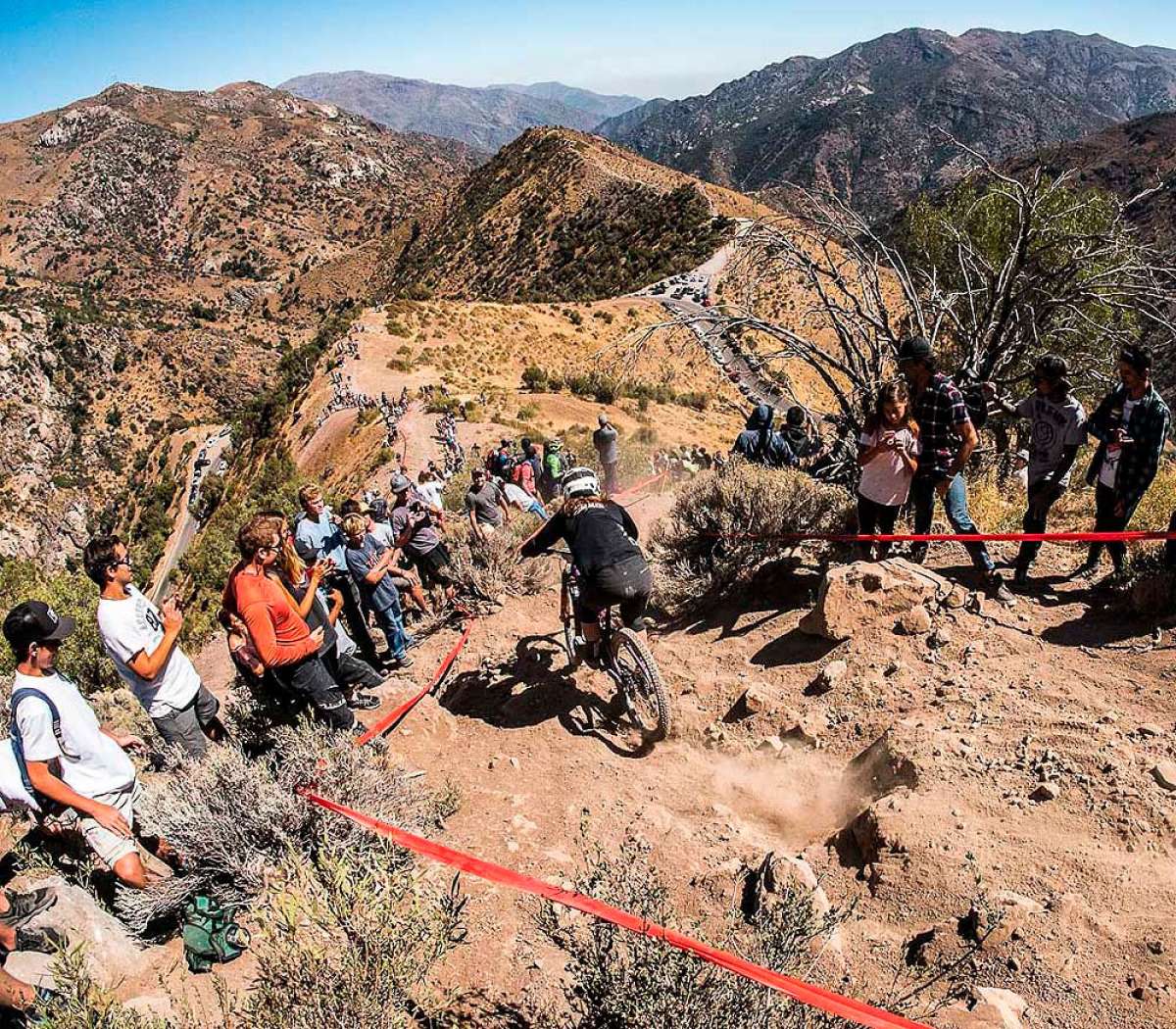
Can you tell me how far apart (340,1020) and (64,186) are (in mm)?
147496

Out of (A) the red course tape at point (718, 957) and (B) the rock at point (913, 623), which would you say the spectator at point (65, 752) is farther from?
(B) the rock at point (913, 623)

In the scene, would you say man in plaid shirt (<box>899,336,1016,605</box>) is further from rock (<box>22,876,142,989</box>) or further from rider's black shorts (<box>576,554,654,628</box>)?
rock (<box>22,876,142,989</box>)

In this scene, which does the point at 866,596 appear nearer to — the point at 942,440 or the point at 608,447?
the point at 942,440

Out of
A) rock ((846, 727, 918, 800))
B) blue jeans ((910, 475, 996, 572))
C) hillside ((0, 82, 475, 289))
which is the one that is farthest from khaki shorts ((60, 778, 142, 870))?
hillside ((0, 82, 475, 289))

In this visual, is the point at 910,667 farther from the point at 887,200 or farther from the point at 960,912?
the point at 887,200

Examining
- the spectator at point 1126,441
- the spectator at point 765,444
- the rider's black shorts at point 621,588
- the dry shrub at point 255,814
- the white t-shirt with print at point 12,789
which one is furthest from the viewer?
the spectator at point 765,444

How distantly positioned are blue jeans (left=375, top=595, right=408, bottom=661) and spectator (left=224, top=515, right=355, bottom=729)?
1.73 meters

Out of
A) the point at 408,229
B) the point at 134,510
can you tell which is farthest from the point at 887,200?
the point at 134,510

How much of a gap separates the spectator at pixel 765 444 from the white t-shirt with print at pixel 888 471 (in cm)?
266

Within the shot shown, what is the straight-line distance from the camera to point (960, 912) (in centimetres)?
276

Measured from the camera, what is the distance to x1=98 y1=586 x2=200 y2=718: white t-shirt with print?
4016 millimetres

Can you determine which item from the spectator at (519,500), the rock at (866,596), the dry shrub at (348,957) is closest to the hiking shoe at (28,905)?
the dry shrub at (348,957)

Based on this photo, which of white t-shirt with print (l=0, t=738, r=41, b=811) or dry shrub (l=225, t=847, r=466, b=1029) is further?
white t-shirt with print (l=0, t=738, r=41, b=811)

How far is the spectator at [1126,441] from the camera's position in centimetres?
445
